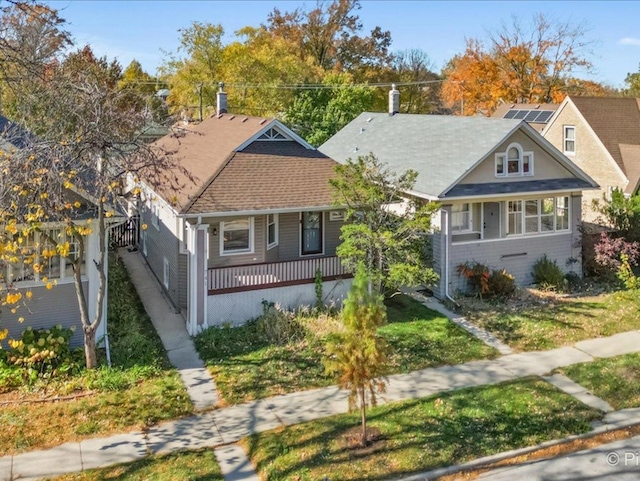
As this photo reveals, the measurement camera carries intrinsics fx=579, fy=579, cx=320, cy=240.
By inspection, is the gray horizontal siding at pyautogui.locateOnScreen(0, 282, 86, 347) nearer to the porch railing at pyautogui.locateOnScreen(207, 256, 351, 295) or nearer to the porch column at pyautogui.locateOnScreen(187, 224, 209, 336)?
the porch column at pyautogui.locateOnScreen(187, 224, 209, 336)

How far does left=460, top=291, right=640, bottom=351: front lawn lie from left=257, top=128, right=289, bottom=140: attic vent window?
7797mm

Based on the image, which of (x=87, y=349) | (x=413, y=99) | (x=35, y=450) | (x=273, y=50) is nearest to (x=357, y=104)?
(x=273, y=50)

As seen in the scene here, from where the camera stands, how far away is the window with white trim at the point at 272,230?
17.1 meters

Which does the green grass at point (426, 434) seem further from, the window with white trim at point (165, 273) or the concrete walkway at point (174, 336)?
the window with white trim at point (165, 273)

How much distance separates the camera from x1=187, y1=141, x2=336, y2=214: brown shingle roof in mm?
15820

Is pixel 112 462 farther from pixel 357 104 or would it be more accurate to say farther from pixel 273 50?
pixel 273 50

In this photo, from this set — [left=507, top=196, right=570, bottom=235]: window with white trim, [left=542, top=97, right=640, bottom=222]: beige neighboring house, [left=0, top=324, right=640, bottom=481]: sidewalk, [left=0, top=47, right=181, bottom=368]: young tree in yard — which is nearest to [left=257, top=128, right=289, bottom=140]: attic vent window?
[left=0, top=47, right=181, bottom=368]: young tree in yard

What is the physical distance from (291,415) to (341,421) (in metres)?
1.01

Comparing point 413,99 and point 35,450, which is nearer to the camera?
point 35,450

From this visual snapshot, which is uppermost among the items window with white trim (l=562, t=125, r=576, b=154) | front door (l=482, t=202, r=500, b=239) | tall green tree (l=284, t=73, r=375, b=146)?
tall green tree (l=284, t=73, r=375, b=146)

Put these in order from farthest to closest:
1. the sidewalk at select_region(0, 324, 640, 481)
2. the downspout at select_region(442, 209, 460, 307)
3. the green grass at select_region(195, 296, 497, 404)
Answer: the downspout at select_region(442, 209, 460, 307) < the green grass at select_region(195, 296, 497, 404) < the sidewalk at select_region(0, 324, 640, 481)

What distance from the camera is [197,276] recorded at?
15.0 m

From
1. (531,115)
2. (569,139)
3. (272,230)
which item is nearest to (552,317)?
(272,230)

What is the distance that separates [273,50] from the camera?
142 ft
